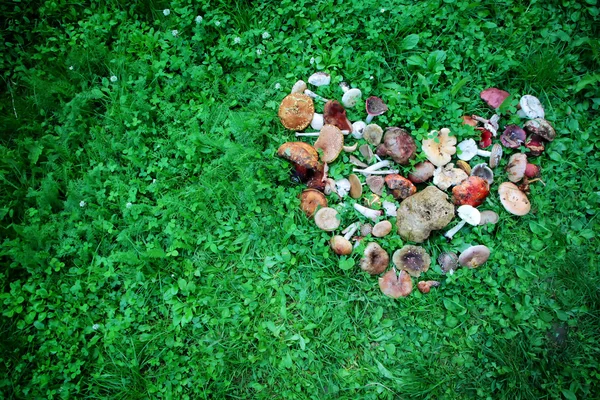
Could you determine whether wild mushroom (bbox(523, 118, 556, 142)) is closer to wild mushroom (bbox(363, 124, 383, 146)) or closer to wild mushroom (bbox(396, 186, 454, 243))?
wild mushroom (bbox(396, 186, 454, 243))

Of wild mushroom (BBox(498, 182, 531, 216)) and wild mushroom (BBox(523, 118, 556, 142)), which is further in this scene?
wild mushroom (BBox(523, 118, 556, 142))

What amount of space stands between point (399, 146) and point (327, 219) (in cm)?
95

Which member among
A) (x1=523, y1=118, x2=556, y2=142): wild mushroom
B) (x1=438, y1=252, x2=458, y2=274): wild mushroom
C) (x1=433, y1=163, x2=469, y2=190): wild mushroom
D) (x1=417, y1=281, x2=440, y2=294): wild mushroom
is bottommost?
(x1=417, y1=281, x2=440, y2=294): wild mushroom

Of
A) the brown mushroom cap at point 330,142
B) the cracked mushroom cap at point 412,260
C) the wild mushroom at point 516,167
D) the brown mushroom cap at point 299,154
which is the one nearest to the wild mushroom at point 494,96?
the wild mushroom at point 516,167

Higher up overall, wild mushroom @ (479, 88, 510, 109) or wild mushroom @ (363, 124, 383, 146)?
wild mushroom @ (363, 124, 383, 146)

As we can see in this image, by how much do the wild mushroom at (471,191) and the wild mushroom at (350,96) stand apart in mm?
1285

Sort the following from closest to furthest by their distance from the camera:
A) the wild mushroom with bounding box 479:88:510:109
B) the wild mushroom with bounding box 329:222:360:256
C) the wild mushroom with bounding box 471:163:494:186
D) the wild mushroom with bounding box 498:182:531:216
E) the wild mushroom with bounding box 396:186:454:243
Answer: the wild mushroom with bounding box 396:186:454:243, the wild mushroom with bounding box 329:222:360:256, the wild mushroom with bounding box 498:182:531:216, the wild mushroom with bounding box 471:163:494:186, the wild mushroom with bounding box 479:88:510:109

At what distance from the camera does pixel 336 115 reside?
4133 millimetres

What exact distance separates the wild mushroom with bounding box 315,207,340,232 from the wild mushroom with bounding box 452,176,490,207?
110 cm

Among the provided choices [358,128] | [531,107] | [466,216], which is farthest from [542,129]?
[358,128]

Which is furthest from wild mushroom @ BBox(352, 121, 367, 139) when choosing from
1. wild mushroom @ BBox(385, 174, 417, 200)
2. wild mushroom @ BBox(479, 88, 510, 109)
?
wild mushroom @ BBox(479, 88, 510, 109)

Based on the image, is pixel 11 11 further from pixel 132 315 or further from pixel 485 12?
pixel 485 12

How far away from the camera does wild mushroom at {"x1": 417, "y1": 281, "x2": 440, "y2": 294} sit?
3.68m

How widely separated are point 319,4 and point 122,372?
4028mm
